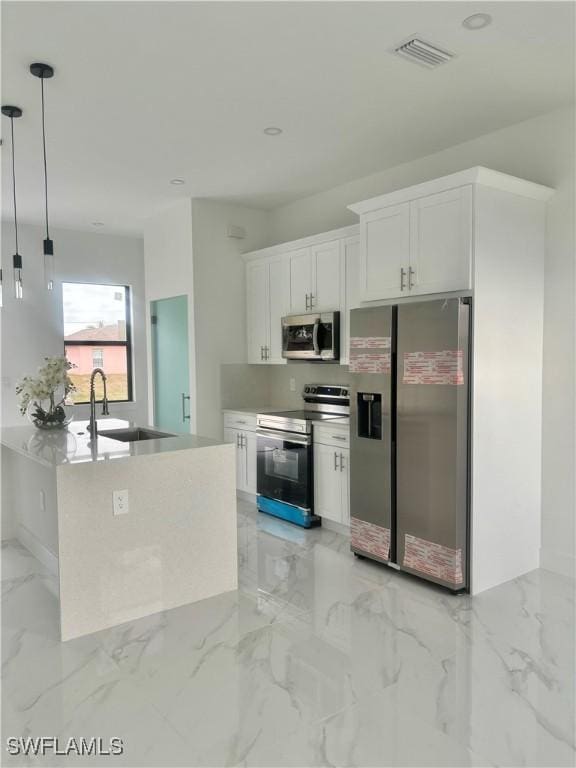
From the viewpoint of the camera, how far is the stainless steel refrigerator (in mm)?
3379

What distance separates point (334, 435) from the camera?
451cm

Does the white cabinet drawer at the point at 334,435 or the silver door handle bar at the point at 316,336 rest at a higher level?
the silver door handle bar at the point at 316,336

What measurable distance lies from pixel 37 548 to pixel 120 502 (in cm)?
140

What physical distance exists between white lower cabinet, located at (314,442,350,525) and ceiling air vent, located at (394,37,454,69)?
2606 millimetres

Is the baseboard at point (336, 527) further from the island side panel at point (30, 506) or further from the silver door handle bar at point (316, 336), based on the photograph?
the island side panel at point (30, 506)

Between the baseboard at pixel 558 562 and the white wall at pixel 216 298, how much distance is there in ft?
10.3

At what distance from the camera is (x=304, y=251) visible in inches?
201

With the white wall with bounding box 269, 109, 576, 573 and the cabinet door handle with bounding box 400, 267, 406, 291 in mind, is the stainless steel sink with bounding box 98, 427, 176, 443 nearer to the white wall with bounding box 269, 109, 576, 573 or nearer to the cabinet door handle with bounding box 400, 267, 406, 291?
the cabinet door handle with bounding box 400, 267, 406, 291

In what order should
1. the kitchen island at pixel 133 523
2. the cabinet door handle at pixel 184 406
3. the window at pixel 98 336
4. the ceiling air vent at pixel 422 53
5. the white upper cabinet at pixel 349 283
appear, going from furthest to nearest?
the window at pixel 98 336 → the cabinet door handle at pixel 184 406 → the white upper cabinet at pixel 349 283 → the kitchen island at pixel 133 523 → the ceiling air vent at pixel 422 53

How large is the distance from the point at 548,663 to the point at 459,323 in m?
1.77

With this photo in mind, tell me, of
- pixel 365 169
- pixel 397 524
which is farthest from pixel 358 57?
pixel 397 524

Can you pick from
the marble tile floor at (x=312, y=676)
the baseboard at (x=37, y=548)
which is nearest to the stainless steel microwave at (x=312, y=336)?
the marble tile floor at (x=312, y=676)

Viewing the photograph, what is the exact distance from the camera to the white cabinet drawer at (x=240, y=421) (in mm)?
5375

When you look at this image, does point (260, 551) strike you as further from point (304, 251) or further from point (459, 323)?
point (304, 251)
